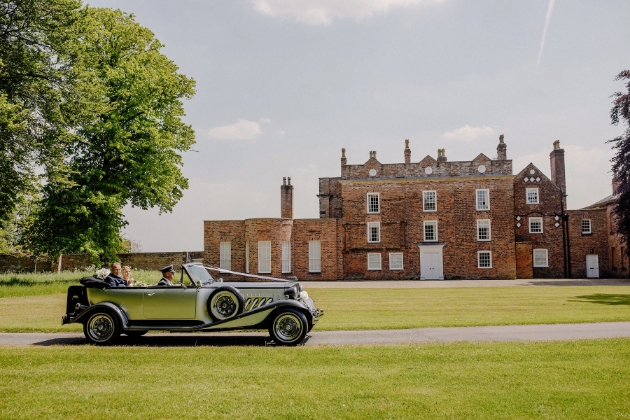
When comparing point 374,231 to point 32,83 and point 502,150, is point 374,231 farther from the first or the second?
point 32,83

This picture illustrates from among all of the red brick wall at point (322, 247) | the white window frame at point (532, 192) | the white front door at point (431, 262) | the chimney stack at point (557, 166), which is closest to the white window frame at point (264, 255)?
the red brick wall at point (322, 247)

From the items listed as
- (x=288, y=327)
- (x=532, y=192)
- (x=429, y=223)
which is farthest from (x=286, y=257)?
(x=288, y=327)

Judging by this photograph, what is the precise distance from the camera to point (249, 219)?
39781mm

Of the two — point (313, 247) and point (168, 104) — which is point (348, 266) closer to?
point (313, 247)

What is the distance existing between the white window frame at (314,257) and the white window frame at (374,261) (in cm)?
399

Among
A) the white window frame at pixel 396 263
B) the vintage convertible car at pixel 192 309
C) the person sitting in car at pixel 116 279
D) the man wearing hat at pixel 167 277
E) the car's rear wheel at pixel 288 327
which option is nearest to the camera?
the car's rear wheel at pixel 288 327

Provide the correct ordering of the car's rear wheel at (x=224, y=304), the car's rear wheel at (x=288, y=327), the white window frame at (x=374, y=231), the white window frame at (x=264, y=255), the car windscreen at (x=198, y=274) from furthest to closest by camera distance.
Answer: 1. the white window frame at (x=374, y=231)
2. the white window frame at (x=264, y=255)
3. the car windscreen at (x=198, y=274)
4. the car's rear wheel at (x=224, y=304)
5. the car's rear wheel at (x=288, y=327)

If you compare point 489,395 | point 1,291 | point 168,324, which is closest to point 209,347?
point 168,324

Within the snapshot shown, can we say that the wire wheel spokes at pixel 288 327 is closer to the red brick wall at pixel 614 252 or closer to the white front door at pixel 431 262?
the white front door at pixel 431 262

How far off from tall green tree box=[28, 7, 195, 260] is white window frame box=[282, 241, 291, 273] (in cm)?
1165

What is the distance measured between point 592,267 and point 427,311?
32.7 m

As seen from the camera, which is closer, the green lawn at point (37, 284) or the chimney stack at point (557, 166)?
the green lawn at point (37, 284)

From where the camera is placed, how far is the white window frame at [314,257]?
Result: 41219mm

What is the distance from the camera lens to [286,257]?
40.8 m
